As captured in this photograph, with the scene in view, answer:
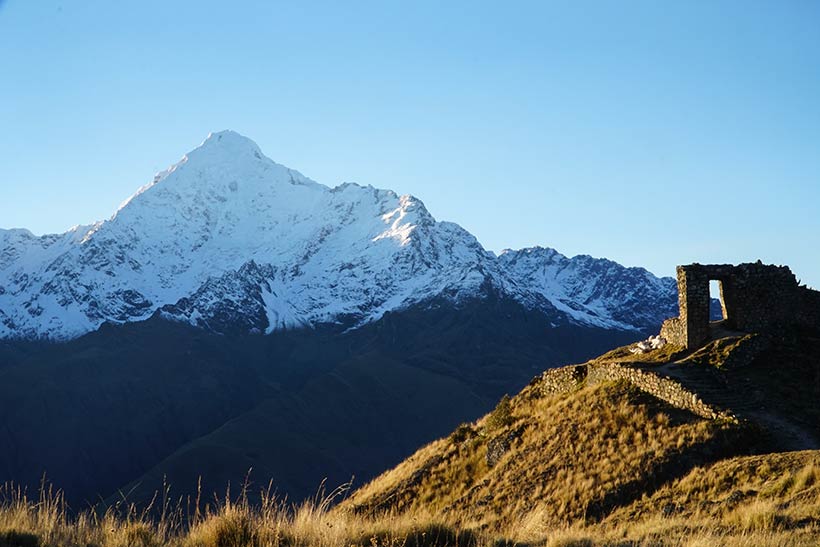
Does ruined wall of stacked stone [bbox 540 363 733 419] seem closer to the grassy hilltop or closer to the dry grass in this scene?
the grassy hilltop

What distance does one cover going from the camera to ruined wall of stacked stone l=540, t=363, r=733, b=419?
90.8 feet

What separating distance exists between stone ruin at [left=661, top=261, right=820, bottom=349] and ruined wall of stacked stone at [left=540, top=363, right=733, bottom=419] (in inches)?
133

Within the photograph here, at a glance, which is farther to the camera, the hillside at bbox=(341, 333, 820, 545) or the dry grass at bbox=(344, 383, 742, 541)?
the dry grass at bbox=(344, 383, 742, 541)

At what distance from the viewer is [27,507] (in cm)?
1216

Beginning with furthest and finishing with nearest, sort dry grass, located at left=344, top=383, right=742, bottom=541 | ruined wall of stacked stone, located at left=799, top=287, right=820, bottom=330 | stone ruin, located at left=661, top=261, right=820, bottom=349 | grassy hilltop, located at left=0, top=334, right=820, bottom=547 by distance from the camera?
ruined wall of stacked stone, located at left=799, top=287, right=820, bottom=330 → stone ruin, located at left=661, top=261, right=820, bottom=349 → dry grass, located at left=344, top=383, right=742, bottom=541 → grassy hilltop, located at left=0, top=334, right=820, bottom=547

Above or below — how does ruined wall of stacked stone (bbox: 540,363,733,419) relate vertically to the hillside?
above

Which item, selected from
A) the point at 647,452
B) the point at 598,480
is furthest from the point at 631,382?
the point at 598,480

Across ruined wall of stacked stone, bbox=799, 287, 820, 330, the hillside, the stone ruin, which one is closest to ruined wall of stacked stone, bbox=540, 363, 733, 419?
the hillside

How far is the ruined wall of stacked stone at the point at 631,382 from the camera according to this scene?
1090 inches

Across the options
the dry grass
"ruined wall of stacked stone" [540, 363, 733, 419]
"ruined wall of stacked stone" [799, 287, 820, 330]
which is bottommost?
the dry grass

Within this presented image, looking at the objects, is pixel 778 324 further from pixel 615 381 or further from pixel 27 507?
pixel 27 507

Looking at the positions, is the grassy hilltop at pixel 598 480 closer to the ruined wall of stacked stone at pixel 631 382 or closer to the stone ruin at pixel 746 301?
the ruined wall of stacked stone at pixel 631 382

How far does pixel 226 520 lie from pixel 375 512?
61.0 feet

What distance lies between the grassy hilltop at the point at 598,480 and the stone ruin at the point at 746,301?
1.31 m
